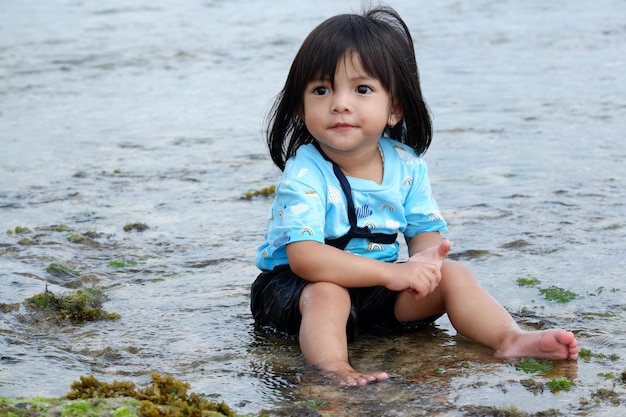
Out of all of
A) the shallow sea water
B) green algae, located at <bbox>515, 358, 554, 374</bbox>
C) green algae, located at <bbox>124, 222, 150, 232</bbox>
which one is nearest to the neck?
the shallow sea water

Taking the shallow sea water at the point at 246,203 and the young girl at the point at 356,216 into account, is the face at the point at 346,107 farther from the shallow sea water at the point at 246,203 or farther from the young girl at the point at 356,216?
the shallow sea water at the point at 246,203

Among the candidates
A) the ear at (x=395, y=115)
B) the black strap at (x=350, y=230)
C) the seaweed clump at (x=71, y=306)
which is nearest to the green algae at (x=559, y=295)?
the black strap at (x=350, y=230)

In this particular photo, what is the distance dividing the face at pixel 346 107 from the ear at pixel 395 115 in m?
0.17

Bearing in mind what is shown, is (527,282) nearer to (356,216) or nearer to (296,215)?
(356,216)

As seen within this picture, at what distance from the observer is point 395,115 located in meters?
4.25

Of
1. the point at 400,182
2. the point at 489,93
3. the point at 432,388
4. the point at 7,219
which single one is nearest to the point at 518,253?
the point at 400,182

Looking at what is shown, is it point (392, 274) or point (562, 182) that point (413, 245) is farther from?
point (562, 182)

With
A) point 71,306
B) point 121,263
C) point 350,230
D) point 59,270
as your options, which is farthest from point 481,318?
point 59,270

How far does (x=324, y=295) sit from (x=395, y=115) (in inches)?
34.4

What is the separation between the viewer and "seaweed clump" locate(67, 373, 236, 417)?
285 centimetres

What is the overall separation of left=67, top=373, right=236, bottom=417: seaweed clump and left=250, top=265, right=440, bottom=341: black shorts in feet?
3.00

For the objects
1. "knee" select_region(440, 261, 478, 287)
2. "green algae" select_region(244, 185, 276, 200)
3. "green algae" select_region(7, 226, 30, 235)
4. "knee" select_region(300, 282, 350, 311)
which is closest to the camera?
"knee" select_region(300, 282, 350, 311)

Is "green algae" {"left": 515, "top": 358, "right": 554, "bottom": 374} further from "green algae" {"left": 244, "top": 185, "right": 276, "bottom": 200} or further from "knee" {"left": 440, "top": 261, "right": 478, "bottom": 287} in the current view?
"green algae" {"left": 244, "top": 185, "right": 276, "bottom": 200}

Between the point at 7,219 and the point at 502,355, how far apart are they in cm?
317
